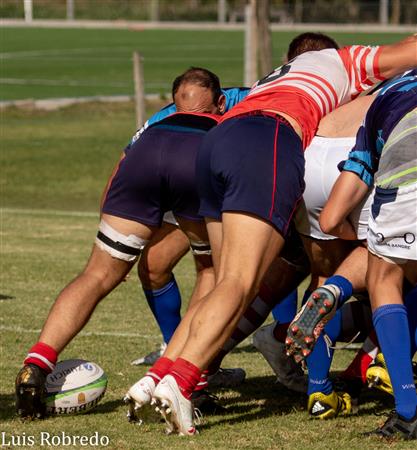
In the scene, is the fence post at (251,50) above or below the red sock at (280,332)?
below

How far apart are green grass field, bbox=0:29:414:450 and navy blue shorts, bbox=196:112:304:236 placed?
1.02 metres

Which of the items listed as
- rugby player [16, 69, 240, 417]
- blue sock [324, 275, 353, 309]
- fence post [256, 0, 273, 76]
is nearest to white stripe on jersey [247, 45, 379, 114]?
rugby player [16, 69, 240, 417]

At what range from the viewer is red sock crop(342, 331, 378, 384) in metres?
6.20

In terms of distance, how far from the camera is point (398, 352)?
536cm

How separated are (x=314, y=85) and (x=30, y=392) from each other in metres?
2.02

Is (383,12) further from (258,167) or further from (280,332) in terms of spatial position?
(258,167)

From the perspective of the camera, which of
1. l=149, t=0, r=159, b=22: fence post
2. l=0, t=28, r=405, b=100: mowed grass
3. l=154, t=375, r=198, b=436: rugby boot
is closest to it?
l=154, t=375, r=198, b=436: rugby boot

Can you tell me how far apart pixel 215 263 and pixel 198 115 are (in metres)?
0.86

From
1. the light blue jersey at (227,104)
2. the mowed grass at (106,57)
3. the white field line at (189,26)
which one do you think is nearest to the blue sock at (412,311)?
the light blue jersey at (227,104)

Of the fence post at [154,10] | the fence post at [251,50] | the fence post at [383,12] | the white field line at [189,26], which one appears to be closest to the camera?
the fence post at [251,50]

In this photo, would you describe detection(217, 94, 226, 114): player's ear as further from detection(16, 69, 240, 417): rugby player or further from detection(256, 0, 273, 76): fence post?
detection(256, 0, 273, 76): fence post

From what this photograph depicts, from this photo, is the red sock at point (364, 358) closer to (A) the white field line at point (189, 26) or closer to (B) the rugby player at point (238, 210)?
(B) the rugby player at point (238, 210)

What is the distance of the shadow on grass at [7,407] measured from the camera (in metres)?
5.80

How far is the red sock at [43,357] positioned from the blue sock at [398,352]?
159cm
